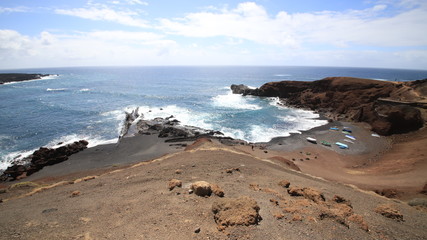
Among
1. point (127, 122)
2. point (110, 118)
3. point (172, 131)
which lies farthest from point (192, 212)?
point (110, 118)

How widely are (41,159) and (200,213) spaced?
96.1ft

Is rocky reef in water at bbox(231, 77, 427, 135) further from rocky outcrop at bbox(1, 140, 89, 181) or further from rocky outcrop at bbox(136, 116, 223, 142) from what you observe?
rocky outcrop at bbox(1, 140, 89, 181)

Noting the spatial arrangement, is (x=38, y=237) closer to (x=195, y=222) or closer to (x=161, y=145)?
(x=195, y=222)

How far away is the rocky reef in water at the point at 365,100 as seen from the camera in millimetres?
35406

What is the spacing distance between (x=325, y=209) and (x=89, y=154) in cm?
3128

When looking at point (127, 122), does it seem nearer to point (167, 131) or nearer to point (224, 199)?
point (167, 131)

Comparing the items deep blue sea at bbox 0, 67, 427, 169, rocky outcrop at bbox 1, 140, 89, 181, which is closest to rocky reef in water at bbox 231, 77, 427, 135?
deep blue sea at bbox 0, 67, 427, 169

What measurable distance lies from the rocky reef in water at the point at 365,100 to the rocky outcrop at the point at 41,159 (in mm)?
51507

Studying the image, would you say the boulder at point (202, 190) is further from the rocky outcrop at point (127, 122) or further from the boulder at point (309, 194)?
the rocky outcrop at point (127, 122)

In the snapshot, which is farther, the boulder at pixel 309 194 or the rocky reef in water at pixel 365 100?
the rocky reef in water at pixel 365 100

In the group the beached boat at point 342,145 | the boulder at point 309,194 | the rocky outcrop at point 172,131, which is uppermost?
the boulder at point 309,194

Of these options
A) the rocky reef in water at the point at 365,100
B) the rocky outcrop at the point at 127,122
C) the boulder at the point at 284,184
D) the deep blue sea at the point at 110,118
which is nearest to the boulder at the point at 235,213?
the boulder at the point at 284,184

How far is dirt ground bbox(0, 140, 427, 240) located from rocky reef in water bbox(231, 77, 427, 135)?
3211 centimetres

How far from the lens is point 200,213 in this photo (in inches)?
352
